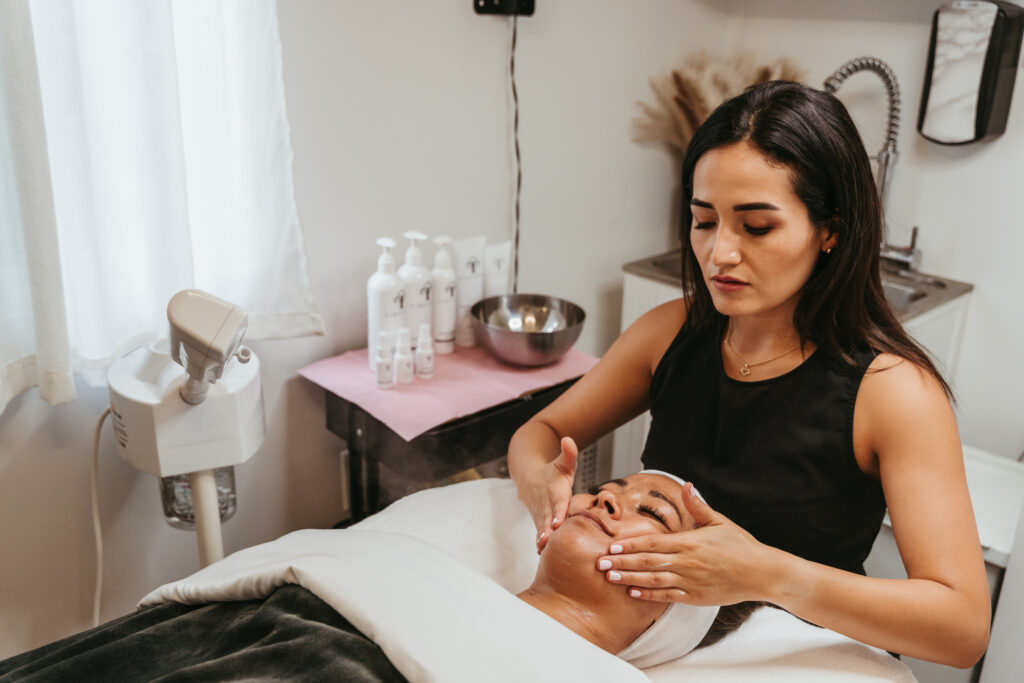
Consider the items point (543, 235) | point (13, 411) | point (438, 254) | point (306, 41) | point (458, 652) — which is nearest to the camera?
point (458, 652)

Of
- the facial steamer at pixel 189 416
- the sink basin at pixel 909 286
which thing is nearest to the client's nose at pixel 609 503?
the facial steamer at pixel 189 416

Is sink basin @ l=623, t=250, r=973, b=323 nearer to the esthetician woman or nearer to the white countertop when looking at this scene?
the white countertop

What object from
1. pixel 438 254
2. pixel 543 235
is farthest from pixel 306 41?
pixel 543 235

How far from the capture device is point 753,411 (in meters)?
1.31

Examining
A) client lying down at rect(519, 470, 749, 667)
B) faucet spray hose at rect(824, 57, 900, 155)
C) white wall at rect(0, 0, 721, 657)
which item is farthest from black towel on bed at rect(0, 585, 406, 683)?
faucet spray hose at rect(824, 57, 900, 155)

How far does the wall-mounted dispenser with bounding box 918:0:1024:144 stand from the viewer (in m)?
1.91

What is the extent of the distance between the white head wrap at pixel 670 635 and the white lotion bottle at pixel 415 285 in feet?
2.96

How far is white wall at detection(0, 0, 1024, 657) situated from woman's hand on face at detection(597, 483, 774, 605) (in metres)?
1.03

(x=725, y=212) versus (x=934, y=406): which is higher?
(x=725, y=212)

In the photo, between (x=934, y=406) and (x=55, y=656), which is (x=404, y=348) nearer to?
(x=55, y=656)

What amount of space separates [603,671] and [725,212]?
2.02ft

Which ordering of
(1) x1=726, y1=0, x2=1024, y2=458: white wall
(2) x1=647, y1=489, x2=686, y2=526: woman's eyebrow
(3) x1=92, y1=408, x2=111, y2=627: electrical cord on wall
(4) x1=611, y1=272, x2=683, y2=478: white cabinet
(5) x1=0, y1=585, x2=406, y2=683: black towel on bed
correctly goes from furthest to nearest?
(4) x1=611, y1=272, x2=683, y2=478: white cabinet, (1) x1=726, y1=0, x2=1024, y2=458: white wall, (3) x1=92, y1=408, x2=111, y2=627: electrical cord on wall, (2) x1=647, y1=489, x2=686, y2=526: woman's eyebrow, (5) x1=0, y1=585, x2=406, y2=683: black towel on bed

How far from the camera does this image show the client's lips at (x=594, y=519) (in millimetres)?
1159

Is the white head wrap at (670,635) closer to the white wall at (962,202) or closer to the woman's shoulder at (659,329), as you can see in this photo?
the woman's shoulder at (659,329)
